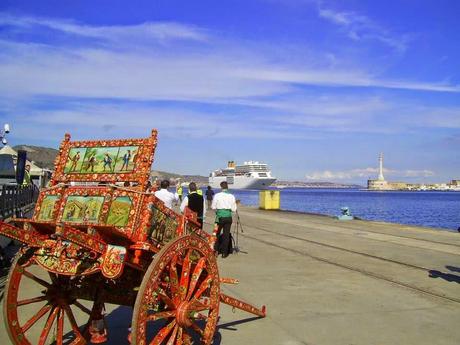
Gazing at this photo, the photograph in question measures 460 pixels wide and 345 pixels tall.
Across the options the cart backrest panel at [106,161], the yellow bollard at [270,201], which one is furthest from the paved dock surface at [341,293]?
the yellow bollard at [270,201]

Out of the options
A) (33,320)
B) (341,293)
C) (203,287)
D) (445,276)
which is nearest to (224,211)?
(341,293)

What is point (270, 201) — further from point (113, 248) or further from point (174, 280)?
point (113, 248)

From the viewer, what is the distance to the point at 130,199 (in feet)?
14.5

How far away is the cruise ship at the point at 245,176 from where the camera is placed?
147 metres

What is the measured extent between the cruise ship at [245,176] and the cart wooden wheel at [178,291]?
460ft

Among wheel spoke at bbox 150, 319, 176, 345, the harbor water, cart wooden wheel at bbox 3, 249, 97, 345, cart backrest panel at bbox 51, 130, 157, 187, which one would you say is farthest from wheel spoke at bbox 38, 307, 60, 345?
the harbor water

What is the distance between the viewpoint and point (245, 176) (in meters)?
146

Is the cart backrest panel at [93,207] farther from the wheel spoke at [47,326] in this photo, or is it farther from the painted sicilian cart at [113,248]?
the wheel spoke at [47,326]

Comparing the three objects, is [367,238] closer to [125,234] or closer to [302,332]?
[302,332]

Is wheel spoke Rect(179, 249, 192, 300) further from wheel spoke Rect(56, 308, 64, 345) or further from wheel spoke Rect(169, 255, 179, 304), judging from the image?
wheel spoke Rect(56, 308, 64, 345)

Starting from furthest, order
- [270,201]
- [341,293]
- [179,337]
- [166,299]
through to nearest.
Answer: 1. [270,201]
2. [341,293]
3. [179,337]
4. [166,299]

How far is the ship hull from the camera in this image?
147 metres

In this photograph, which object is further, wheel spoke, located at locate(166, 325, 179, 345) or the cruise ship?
the cruise ship

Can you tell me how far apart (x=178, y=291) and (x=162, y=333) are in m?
0.39
